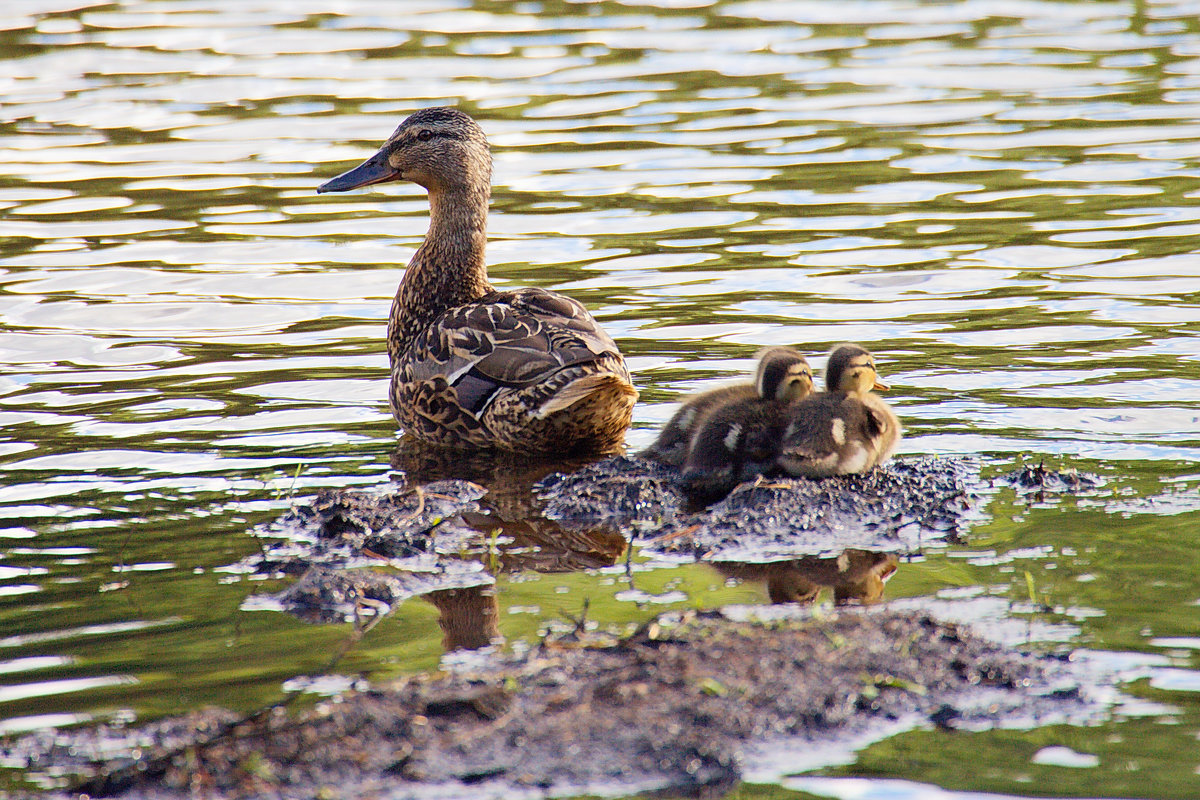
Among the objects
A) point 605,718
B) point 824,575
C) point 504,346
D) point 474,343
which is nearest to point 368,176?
point 474,343

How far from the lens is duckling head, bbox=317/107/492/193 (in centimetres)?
767

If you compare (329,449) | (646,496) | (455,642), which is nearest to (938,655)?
(455,642)

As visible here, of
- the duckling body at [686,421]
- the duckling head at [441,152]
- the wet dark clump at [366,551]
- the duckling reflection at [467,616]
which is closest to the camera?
the duckling reflection at [467,616]

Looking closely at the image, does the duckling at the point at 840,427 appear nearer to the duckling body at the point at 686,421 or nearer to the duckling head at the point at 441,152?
the duckling body at the point at 686,421

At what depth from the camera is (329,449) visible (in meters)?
6.82

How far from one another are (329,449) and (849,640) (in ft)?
10.8

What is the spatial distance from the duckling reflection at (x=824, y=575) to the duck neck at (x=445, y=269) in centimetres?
289

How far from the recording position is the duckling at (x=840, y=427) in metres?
5.72

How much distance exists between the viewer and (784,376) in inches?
232

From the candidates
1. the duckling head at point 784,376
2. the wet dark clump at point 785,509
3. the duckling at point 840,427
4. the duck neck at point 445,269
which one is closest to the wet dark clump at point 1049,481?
the wet dark clump at point 785,509

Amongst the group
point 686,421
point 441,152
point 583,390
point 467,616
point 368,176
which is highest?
point 441,152

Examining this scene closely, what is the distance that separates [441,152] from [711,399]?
2343 millimetres

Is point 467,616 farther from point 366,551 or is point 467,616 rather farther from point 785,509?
point 785,509

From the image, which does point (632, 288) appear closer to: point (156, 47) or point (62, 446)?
point (62, 446)
